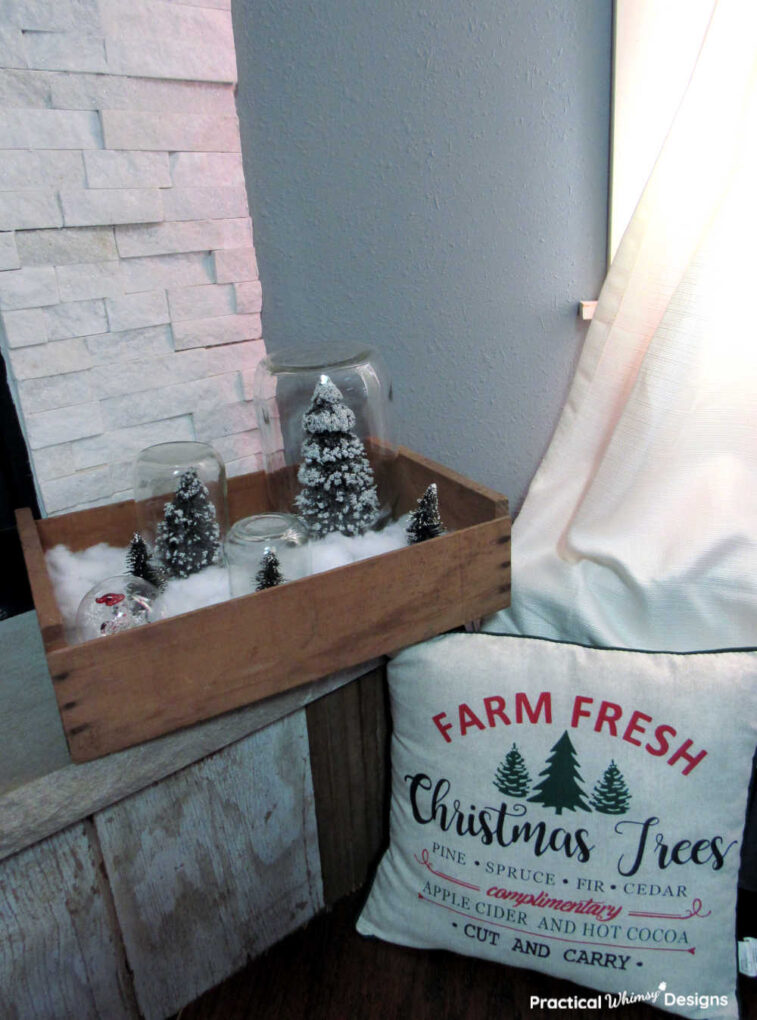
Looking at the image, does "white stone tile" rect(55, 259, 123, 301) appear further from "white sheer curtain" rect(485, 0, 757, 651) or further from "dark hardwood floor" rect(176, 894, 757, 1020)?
"dark hardwood floor" rect(176, 894, 757, 1020)

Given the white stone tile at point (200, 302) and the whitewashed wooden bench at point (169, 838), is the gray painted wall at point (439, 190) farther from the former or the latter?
the whitewashed wooden bench at point (169, 838)

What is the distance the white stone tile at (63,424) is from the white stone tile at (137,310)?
10 cm

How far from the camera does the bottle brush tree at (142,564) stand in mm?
Answer: 777

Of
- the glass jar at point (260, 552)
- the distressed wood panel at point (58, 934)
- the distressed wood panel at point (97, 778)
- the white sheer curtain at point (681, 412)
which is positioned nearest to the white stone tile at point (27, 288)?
the glass jar at point (260, 552)

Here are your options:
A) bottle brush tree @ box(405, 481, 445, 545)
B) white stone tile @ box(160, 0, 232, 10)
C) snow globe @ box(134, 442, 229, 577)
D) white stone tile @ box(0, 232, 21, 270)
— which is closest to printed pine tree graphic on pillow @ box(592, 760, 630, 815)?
bottle brush tree @ box(405, 481, 445, 545)

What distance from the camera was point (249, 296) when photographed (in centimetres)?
91

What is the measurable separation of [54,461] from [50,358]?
11cm

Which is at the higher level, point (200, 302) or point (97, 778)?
point (200, 302)

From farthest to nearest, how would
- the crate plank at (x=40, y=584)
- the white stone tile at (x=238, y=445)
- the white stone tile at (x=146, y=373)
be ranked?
the white stone tile at (x=238, y=445) → the white stone tile at (x=146, y=373) → the crate plank at (x=40, y=584)

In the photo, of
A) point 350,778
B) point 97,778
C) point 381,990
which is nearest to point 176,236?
point 97,778

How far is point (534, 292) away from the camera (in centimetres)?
110

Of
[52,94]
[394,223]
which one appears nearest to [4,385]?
[52,94]

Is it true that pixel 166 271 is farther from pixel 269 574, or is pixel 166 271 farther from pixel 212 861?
pixel 212 861

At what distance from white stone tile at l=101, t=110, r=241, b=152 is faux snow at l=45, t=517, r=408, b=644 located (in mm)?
433
